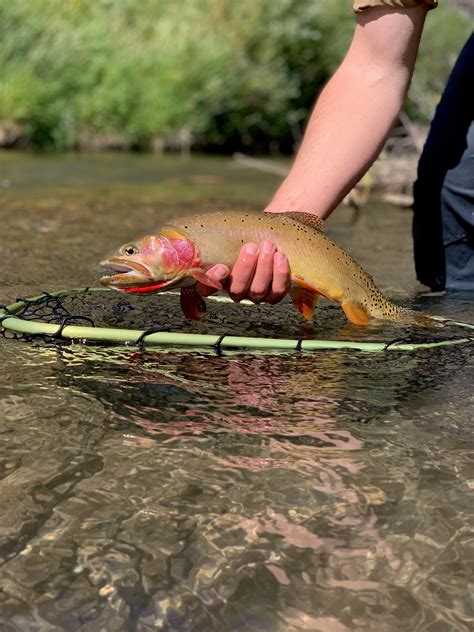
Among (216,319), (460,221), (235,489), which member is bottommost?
(216,319)

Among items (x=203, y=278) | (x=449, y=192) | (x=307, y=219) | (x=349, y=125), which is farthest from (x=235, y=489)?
(x=449, y=192)

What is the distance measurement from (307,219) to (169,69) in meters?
13.4

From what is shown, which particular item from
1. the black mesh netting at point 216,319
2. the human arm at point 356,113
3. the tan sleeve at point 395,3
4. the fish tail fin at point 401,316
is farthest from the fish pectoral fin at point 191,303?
the tan sleeve at point 395,3

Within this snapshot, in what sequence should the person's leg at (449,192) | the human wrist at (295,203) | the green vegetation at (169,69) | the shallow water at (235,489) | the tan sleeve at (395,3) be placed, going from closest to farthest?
the shallow water at (235,489)
the human wrist at (295,203)
the tan sleeve at (395,3)
the person's leg at (449,192)
the green vegetation at (169,69)

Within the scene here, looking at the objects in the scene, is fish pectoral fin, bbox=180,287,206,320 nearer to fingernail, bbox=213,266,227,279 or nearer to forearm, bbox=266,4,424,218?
fingernail, bbox=213,266,227,279

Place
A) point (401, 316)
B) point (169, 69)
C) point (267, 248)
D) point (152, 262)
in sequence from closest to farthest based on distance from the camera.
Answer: point (152, 262) → point (267, 248) → point (401, 316) → point (169, 69)

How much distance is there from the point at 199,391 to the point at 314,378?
1.07 ft

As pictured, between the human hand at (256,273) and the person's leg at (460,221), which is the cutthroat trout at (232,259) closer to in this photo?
the human hand at (256,273)

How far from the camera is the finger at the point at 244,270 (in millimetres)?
2625

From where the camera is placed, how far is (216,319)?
3.14 m

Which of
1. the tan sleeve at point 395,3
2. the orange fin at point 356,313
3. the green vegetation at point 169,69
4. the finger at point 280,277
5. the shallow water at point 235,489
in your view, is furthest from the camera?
the green vegetation at point 169,69

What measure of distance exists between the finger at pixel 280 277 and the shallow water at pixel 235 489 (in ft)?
0.58

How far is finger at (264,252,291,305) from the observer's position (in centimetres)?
269

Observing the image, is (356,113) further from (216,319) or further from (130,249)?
(130,249)
